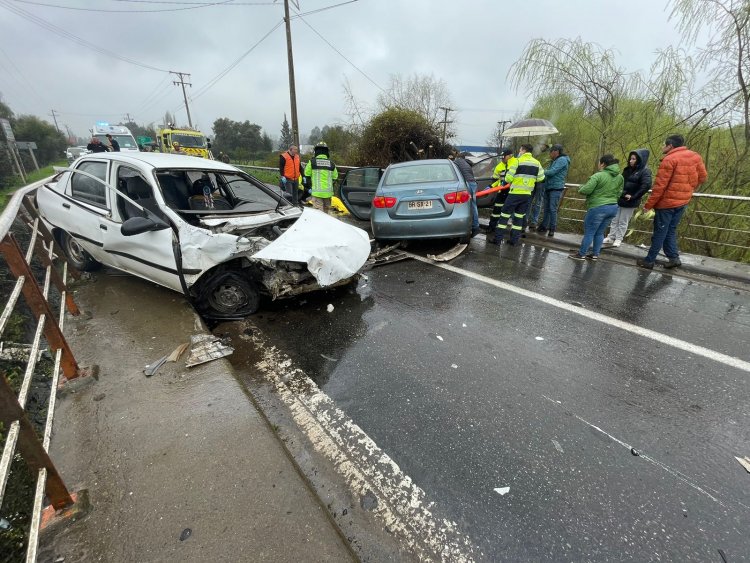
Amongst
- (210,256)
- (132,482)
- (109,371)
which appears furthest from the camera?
(210,256)

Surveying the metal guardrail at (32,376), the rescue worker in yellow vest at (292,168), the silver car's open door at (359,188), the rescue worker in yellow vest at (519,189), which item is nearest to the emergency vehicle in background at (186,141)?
the rescue worker in yellow vest at (292,168)

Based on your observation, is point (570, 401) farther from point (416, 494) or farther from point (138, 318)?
point (138, 318)

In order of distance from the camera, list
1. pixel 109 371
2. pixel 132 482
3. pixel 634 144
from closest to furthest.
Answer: pixel 132 482
pixel 109 371
pixel 634 144

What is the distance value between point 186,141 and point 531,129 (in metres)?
21.0

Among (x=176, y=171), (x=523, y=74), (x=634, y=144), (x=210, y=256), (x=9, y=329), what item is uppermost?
(x=523, y=74)

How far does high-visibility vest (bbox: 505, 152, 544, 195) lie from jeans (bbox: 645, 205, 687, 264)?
1.82m

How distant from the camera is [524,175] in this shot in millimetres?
5902

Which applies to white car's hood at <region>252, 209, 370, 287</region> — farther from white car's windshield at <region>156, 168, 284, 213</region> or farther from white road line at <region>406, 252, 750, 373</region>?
white road line at <region>406, 252, 750, 373</region>

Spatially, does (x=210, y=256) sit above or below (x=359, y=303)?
above

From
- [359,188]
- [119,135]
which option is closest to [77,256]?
[359,188]

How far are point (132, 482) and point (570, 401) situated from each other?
282 cm

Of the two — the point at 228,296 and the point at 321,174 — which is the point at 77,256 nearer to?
the point at 228,296

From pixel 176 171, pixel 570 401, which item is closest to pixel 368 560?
pixel 570 401

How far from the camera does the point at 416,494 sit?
1.89 m
